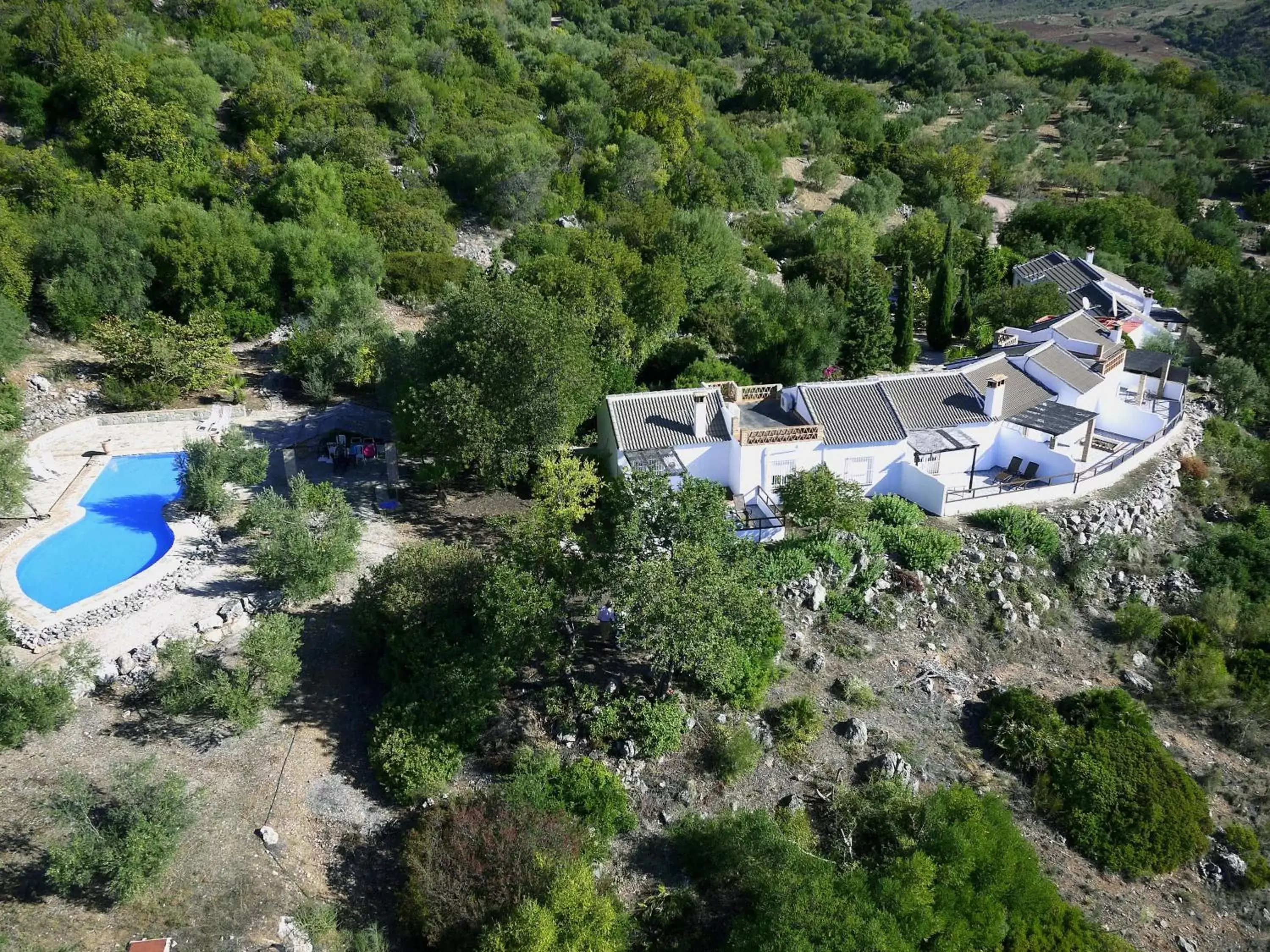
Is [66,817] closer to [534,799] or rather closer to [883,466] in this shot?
[534,799]

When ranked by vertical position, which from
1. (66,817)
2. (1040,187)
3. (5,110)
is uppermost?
(5,110)

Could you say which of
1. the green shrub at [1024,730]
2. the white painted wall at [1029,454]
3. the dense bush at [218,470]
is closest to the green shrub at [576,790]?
the green shrub at [1024,730]

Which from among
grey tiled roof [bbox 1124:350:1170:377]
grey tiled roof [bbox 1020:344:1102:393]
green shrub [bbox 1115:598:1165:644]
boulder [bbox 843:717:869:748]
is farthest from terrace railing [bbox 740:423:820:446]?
grey tiled roof [bbox 1124:350:1170:377]

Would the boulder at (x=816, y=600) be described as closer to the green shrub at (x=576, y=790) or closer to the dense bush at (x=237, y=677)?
the green shrub at (x=576, y=790)

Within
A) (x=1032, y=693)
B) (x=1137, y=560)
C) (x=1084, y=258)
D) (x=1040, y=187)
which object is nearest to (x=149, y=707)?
(x=1032, y=693)

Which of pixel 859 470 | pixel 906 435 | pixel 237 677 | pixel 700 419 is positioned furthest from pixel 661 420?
pixel 237 677

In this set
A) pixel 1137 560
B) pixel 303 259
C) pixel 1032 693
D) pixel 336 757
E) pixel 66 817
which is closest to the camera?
pixel 66 817

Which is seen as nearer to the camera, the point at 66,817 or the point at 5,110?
the point at 66,817

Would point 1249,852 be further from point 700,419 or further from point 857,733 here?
point 700,419
